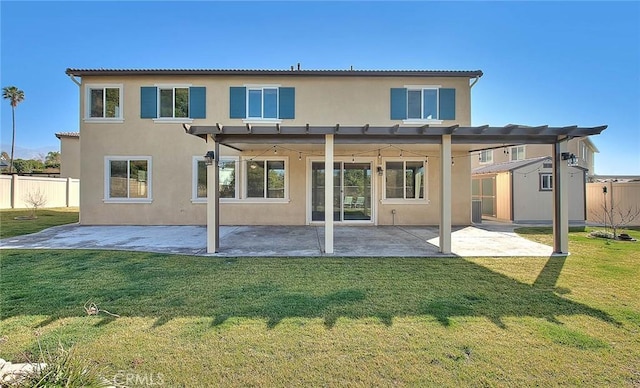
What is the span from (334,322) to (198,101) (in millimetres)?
11146

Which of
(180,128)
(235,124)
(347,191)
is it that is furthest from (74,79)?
(347,191)

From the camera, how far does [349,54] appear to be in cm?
1470

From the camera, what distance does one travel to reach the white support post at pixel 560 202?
745cm

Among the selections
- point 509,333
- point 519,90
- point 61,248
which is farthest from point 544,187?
point 61,248

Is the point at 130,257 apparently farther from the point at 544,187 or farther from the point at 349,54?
the point at 544,187

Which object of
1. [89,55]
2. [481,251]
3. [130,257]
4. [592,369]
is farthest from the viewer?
[89,55]

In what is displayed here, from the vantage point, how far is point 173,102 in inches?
484

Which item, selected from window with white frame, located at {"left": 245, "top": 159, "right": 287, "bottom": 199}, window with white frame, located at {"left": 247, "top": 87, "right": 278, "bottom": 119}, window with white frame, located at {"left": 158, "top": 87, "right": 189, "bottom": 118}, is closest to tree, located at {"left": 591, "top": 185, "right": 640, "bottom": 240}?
window with white frame, located at {"left": 245, "top": 159, "right": 287, "bottom": 199}

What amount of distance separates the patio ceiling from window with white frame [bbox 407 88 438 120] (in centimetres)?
465

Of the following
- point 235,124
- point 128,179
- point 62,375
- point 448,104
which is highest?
point 448,104

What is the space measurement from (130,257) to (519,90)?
18.8 metres

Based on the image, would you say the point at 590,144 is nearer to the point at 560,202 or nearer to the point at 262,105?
the point at 560,202

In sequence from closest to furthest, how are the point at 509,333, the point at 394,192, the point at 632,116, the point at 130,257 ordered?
the point at 509,333 < the point at 130,257 < the point at 394,192 < the point at 632,116

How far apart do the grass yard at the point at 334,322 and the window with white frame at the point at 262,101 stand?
295 inches
